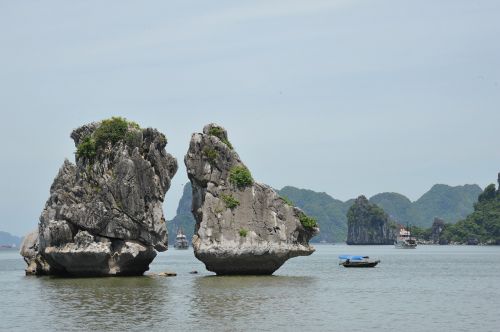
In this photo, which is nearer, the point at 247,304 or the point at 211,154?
the point at 247,304

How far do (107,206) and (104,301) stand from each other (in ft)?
54.8

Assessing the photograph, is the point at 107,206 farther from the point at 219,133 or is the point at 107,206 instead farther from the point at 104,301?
the point at 104,301

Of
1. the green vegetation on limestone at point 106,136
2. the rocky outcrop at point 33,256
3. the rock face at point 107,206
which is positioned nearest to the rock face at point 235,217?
the rock face at point 107,206

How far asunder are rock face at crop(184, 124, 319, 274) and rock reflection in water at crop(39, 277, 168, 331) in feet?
16.8

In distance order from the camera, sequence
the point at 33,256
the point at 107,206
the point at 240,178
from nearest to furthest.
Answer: the point at 107,206 < the point at 240,178 < the point at 33,256

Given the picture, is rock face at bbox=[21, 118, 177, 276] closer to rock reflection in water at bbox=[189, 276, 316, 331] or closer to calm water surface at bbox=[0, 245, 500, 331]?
calm water surface at bbox=[0, 245, 500, 331]

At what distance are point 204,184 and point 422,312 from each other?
25.2 metres

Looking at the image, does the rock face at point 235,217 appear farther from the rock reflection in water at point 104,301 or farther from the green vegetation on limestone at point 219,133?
the rock reflection in water at point 104,301

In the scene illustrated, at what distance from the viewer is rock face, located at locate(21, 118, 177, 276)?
58.3 m

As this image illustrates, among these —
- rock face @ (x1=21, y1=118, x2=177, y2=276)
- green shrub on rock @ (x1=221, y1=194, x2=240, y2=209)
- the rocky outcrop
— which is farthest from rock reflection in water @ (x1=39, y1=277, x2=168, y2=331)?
green shrub on rock @ (x1=221, y1=194, x2=240, y2=209)

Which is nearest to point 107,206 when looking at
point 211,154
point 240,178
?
point 211,154

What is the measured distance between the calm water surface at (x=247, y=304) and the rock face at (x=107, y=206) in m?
1.95

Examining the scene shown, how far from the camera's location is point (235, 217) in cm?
5797

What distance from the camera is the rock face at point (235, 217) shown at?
57.2 meters
